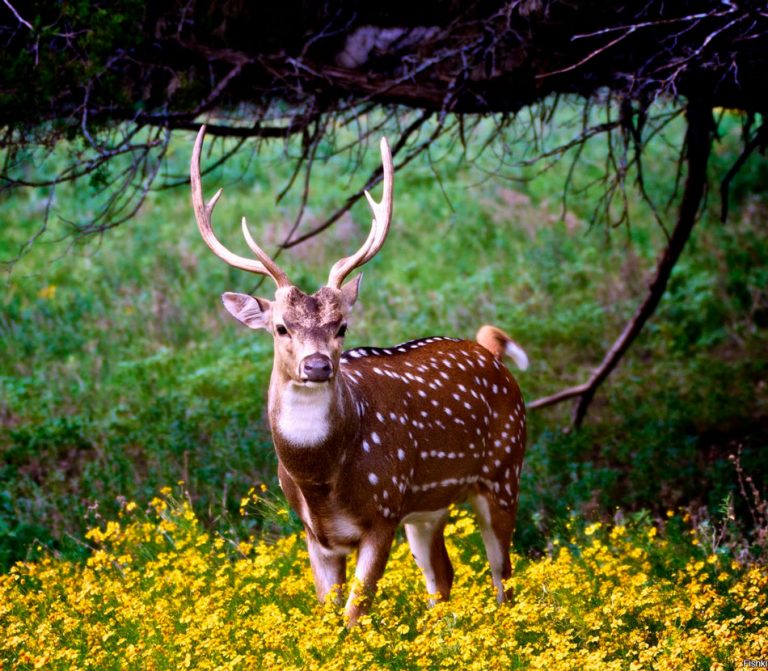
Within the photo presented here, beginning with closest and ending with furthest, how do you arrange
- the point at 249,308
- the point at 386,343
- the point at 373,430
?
the point at 249,308, the point at 373,430, the point at 386,343

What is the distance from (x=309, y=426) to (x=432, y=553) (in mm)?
1400

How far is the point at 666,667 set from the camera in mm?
4629

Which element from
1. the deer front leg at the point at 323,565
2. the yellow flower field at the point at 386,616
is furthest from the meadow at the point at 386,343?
the deer front leg at the point at 323,565

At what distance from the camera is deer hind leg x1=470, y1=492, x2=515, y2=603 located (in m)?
6.63

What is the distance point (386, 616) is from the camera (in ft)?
17.9

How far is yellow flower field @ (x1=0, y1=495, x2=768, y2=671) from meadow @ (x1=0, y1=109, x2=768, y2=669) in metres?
0.02

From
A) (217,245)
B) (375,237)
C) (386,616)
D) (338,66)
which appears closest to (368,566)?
(386,616)

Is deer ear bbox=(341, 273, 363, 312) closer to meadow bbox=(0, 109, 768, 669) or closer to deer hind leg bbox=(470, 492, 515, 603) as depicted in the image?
meadow bbox=(0, 109, 768, 669)

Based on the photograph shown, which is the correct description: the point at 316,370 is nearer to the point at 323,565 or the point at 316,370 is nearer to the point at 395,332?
the point at 323,565

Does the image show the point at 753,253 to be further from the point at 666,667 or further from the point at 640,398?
the point at 666,667

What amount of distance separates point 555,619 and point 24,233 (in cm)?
1207

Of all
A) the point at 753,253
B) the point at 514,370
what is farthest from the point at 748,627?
the point at 753,253

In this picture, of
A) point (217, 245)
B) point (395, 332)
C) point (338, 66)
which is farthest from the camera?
point (395, 332)

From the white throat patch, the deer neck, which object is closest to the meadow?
the deer neck
